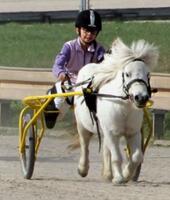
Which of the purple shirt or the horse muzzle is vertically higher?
the purple shirt

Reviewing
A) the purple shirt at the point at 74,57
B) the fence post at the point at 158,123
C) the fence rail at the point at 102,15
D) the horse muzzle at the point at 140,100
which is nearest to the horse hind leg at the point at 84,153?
the purple shirt at the point at 74,57

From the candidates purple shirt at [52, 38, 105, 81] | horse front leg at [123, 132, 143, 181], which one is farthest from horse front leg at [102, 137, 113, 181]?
purple shirt at [52, 38, 105, 81]

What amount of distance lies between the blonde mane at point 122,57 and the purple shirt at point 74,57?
81 centimetres

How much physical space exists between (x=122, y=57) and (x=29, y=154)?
1729 millimetres

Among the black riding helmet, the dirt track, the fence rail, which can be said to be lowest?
the dirt track

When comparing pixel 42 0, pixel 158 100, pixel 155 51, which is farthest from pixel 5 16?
pixel 155 51

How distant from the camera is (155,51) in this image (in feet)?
33.1

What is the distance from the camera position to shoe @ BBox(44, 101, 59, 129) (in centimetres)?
1110

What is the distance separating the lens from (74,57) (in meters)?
11.0

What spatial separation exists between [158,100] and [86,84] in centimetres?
428

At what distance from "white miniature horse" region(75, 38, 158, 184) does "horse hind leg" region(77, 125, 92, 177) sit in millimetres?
455

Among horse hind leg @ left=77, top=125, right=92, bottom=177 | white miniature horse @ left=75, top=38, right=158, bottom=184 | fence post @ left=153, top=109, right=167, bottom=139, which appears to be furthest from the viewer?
fence post @ left=153, top=109, right=167, bottom=139

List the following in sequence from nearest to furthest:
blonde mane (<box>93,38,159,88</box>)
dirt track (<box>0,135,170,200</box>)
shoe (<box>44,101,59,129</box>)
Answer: dirt track (<box>0,135,170,200</box>), blonde mane (<box>93,38,159,88</box>), shoe (<box>44,101,59,129</box>)

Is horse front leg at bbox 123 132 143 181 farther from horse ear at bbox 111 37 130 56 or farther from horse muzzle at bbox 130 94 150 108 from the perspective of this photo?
horse ear at bbox 111 37 130 56
